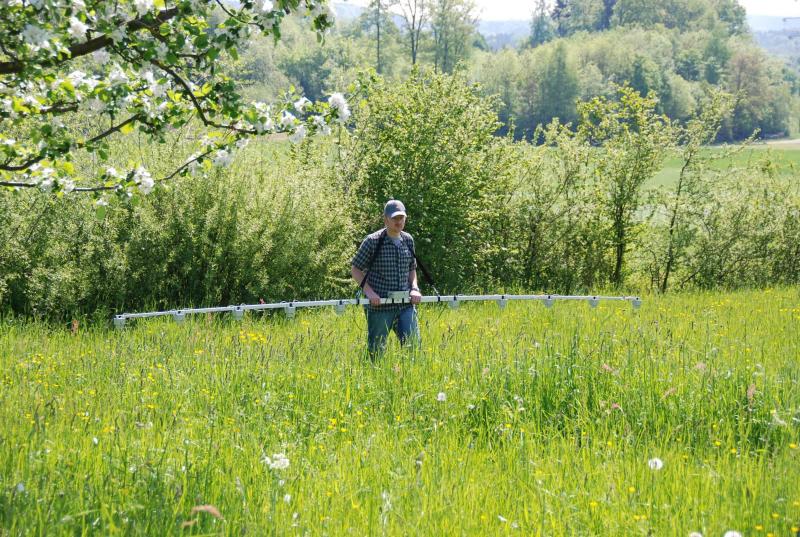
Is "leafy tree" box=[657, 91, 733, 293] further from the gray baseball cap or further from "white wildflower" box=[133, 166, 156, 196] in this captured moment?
"white wildflower" box=[133, 166, 156, 196]

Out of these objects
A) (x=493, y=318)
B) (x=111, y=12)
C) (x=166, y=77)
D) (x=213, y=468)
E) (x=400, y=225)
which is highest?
(x=111, y=12)

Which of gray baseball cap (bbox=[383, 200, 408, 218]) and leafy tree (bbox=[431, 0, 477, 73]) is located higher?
leafy tree (bbox=[431, 0, 477, 73])

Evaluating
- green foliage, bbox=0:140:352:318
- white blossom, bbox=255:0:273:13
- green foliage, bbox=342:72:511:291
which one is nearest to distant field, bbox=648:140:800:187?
green foliage, bbox=342:72:511:291

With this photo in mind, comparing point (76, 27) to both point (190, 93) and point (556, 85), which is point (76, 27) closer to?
point (190, 93)

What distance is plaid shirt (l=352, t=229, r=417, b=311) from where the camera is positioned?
7711 millimetres

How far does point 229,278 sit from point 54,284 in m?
2.53

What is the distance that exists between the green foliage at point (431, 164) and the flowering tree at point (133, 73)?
800 cm

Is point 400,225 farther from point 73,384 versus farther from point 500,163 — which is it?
point 500,163

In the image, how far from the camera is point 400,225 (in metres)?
7.63

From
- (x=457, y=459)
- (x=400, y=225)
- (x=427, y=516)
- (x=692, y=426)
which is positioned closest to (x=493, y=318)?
(x=400, y=225)

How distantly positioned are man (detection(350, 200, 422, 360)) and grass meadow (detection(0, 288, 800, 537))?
387 millimetres

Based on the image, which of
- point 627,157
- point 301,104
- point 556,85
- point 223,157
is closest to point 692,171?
point 627,157

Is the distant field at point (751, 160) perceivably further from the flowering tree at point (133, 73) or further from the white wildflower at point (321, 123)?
the flowering tree at point (133, 73)

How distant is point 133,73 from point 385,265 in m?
3.08
